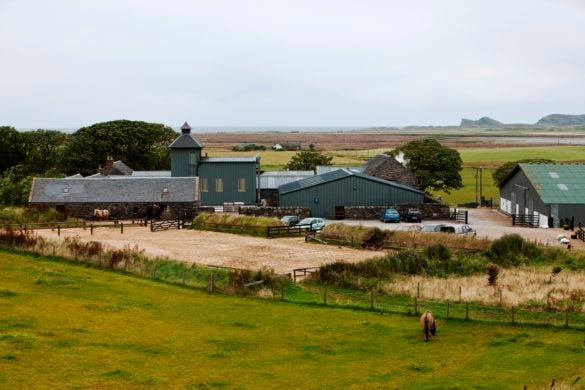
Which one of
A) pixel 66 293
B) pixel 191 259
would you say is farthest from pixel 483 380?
pixel 191 259

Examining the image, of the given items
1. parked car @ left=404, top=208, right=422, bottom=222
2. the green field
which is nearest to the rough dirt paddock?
the green field

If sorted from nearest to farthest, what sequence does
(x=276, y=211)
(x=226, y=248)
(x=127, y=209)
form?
(x=226, y=248) < (x=276, y=211) < (x=127, y=209)

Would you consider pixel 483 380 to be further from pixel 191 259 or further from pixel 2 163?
pixel 2 163

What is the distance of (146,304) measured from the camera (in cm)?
2781

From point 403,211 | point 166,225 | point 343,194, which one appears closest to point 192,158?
point 166,225

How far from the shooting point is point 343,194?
6144 cm

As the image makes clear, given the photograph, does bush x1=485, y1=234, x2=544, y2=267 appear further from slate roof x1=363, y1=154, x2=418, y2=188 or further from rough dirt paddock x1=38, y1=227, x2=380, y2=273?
slate roof x1=363, y1=154, x2=418, y2=188

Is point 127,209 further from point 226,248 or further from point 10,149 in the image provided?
point 10,149

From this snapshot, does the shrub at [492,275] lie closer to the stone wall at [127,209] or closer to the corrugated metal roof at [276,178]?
the stone wall at [127,209]

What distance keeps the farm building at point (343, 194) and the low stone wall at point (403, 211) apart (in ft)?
3.62

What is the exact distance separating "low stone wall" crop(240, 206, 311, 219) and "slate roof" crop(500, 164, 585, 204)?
62.0 ft

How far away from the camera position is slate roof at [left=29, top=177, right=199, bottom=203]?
60062mm

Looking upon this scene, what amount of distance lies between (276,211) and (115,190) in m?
14.0

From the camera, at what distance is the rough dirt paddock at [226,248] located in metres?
39.5
